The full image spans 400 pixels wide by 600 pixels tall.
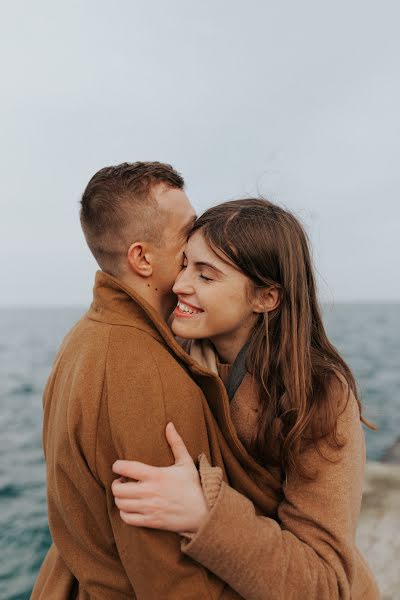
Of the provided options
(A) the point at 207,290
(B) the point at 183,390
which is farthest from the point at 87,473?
(A) the point at 207,290

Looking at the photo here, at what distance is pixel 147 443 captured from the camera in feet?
5.93

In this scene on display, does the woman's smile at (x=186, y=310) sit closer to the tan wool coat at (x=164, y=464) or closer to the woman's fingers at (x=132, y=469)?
the tan wool coat at (x=164, y=464)

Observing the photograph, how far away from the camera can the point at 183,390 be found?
192cm

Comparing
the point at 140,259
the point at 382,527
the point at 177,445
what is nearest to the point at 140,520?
the point at 177,445

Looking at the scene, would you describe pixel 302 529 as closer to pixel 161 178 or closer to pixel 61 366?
pixel 61 366

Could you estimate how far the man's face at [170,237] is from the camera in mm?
2357

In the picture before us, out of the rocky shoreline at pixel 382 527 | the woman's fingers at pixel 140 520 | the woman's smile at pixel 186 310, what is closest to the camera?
the woman's fingers at pixel 140 520

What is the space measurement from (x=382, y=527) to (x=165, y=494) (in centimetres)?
417

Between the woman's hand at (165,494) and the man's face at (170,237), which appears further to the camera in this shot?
the man's face at (170,237)

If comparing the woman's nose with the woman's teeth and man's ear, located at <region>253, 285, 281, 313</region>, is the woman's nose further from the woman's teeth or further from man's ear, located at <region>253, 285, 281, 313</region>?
man's ear, located at <region>253, 285, 281, 313</region>

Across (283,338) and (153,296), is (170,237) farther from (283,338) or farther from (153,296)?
(283,338)

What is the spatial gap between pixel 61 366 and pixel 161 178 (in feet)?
2.98

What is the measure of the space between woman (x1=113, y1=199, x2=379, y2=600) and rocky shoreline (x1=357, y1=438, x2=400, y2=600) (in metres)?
2.09

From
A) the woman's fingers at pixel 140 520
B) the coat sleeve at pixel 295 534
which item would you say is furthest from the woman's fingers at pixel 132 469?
the coat sleeve at pixel 295 534
